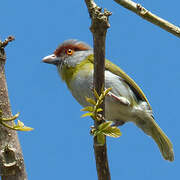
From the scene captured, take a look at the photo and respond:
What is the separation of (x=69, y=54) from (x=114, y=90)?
109 cm

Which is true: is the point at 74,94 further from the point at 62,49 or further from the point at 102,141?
the point at 102,141

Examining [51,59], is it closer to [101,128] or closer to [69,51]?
[69,51]

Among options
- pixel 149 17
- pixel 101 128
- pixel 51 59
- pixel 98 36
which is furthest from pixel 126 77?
pixel 101 128

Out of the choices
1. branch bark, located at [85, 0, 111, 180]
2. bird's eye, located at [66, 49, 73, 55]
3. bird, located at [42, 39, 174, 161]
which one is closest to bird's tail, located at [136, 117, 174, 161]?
bird, located at [42, 39, 174, 161]

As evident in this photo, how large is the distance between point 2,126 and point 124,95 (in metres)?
2.95

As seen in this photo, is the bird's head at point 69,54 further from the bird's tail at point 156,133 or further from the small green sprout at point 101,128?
the small green sprout at point 101,128

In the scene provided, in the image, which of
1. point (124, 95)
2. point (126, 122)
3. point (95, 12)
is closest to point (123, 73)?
point (124, 95)

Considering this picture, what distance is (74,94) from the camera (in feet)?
17.1

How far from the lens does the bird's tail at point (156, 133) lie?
5384 millimetres

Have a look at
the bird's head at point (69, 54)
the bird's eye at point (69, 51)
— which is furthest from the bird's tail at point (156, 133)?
the bird's eye at point (69, 51)

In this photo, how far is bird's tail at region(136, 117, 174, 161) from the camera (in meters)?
5.38

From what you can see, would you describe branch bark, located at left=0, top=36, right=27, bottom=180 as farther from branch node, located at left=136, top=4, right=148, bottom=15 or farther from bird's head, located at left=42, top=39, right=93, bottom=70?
bird's head, located at left=42, top=39, right=93, bottom=70

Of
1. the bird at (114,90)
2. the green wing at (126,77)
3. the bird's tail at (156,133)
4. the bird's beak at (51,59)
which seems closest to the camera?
the bird at (114,90)

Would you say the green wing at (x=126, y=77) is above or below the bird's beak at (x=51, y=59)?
below
